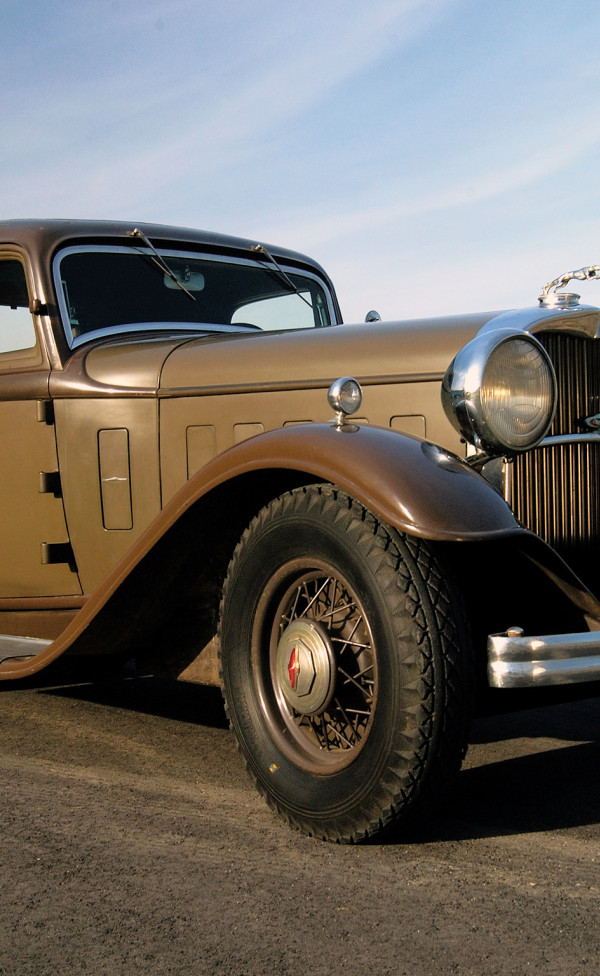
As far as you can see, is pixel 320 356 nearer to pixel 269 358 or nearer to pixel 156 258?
pixel 269 358

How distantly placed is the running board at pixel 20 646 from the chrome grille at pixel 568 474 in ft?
5.76

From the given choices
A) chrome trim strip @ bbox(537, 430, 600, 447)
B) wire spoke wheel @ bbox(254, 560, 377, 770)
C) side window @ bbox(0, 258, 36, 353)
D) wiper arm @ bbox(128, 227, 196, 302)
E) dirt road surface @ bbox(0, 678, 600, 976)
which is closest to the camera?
dirt road surface @ bbox(0, 678, 600, 976)

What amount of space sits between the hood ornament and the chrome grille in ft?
0.35

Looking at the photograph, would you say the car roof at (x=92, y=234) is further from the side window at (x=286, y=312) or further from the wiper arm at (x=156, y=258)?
the side window at (x=286, y=312)

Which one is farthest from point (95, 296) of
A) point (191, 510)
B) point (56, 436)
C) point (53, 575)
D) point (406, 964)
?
point (406, 964)

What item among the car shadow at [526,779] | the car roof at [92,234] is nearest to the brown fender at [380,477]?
the car shadow at [526,779]

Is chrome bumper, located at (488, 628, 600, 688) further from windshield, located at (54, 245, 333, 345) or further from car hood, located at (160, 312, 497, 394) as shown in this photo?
windshield, located at (54, 245, 333, 345)

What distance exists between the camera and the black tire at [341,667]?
232 cm

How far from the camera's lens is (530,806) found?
9.25 ft

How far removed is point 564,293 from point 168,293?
68.2 inches

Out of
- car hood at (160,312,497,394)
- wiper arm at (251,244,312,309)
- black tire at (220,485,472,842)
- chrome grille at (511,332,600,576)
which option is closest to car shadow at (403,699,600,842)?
black tire at (220,485,472,842)

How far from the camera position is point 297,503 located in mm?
2693

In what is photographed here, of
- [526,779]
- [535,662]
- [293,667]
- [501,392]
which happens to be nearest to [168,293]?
[501,392]

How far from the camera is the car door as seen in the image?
12.6 feet
